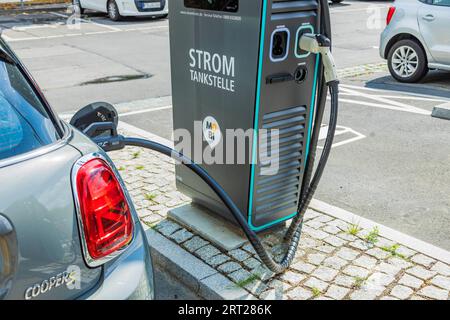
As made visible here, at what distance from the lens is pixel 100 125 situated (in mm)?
2416

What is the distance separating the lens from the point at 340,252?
3406mm

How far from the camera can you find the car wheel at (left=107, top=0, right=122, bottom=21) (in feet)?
54.7

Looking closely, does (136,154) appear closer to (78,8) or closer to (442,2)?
(442,2)

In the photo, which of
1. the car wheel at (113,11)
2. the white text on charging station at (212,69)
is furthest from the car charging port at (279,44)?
the car wheel at (113,11)

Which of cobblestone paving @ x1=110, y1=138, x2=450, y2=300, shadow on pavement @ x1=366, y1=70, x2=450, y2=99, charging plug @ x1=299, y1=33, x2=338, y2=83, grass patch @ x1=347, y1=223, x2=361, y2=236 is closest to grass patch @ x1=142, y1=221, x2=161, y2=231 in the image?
cobblestone paving @ x1=110, y1=138, x2=450, y2=300

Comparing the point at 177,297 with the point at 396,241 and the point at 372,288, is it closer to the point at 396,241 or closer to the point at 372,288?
the point at 372,288

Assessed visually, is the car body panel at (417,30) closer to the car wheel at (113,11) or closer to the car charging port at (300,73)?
the car charging port at (300,73)

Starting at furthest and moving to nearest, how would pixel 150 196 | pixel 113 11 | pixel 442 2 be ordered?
pixel 113 11, pixel 442 2, pixel 150 196

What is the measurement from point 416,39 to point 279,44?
5991 millimetres

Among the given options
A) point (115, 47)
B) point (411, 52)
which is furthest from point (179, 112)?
point (115, 47)

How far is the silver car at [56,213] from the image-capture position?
1.57 metres

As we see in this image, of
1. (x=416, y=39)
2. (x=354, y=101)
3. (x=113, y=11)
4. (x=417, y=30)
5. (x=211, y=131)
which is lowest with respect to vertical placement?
(x=113, y=11)

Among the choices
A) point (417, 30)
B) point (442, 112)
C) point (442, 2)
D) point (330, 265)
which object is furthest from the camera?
point (417, 30)

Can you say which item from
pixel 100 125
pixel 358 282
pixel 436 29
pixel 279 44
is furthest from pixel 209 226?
pixel 436 29
